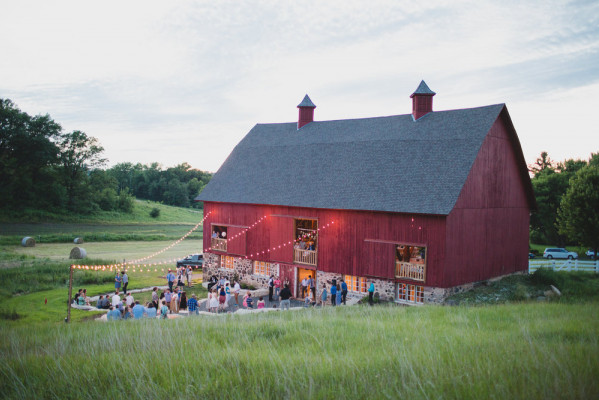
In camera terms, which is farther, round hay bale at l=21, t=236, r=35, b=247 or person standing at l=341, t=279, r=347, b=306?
round hay bale at l=21, t=236, r=35, b=247

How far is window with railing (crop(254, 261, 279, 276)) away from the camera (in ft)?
82.9

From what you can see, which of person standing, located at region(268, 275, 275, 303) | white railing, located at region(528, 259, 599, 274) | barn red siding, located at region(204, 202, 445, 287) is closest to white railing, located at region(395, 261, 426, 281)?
barn red siding, located at region(204, 202, 445, 287)

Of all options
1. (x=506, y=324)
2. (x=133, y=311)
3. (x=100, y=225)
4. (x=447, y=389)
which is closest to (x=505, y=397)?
(x=447, y=389)

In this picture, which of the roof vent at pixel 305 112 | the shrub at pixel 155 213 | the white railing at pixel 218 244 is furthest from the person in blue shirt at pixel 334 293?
the shrub at pixel 155 213

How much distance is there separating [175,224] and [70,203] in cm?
1533

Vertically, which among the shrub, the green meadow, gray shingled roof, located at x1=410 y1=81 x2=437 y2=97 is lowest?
the green meadow

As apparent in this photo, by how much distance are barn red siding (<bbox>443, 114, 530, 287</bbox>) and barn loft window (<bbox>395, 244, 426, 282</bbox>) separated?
1.23 m

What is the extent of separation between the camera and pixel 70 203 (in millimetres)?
59562

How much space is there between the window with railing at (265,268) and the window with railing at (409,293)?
8.05 metres

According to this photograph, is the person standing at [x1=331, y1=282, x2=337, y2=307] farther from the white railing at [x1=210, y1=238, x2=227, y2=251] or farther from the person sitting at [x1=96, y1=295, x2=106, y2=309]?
the person sitting at [x1=96, y1=295, x2=106, y2=309]

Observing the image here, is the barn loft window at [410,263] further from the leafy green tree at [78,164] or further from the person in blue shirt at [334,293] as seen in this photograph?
the leafy green tree at [78,164]

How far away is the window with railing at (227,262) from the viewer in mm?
27891

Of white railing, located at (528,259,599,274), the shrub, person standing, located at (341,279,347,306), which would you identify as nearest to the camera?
person standing, located at (341,279,347,306)

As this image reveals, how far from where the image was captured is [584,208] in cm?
3097
